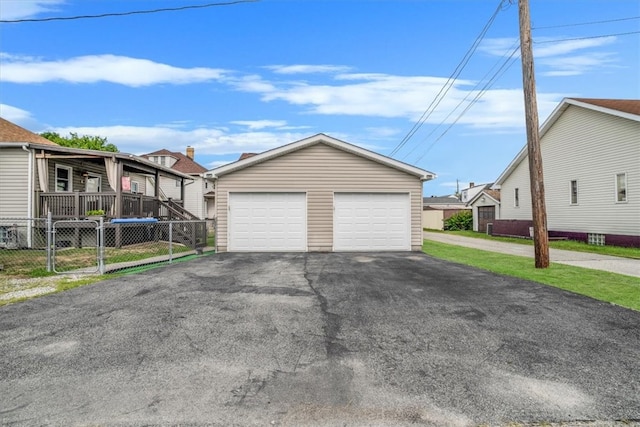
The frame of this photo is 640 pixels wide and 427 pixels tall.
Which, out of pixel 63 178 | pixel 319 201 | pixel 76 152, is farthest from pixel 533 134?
pixel 63 178

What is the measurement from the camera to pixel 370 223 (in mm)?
15430

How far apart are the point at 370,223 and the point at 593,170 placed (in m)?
11.4

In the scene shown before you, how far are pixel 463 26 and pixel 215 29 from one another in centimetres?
1088

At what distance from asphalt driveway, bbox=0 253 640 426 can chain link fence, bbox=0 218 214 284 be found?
4399 millimetres

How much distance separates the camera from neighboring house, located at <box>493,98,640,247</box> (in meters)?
16.0

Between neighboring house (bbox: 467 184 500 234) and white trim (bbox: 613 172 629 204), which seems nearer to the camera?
white trim (bbox: 613 172 629 204)

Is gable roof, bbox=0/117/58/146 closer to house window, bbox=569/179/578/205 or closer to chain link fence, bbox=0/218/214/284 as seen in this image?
chain link fence, bbox=0/218/214/284

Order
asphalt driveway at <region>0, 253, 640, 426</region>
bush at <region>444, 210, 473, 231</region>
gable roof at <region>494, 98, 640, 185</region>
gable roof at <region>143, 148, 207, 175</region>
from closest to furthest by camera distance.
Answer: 1. asphalt driveway at <region>0, 253, 640, 426</region>
2. gable roof at <region>494, 98, 640, 185</region>
3. bush at <region>444, 210, 473, 231</region>
4. gable roof at <region>143, 148, 207, 175</region>

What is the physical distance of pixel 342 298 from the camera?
6.66 metres

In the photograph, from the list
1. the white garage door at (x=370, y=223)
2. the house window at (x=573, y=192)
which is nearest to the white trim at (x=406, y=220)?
the white garage door at (x=370, y=223)

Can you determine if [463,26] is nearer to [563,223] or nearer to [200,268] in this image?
[563,223]

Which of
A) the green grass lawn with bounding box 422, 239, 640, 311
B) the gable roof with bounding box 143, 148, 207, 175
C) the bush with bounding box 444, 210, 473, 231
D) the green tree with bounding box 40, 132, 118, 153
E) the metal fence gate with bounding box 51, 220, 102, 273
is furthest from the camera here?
the green tree with bounding box 40, 132, 118, 153

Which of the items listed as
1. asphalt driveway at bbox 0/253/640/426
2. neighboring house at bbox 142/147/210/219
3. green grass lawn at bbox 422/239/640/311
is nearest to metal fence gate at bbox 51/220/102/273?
asphalt driveway at bbox 0/253/640/426

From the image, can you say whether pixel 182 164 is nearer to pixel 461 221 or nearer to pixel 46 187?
pixel 46 187
